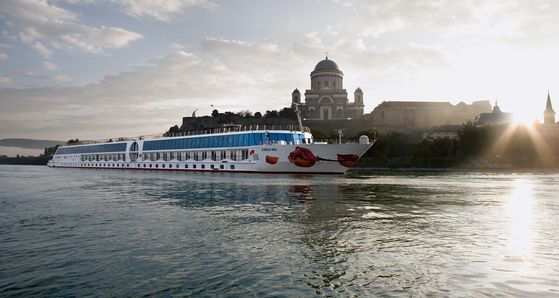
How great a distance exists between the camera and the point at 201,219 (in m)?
17.5

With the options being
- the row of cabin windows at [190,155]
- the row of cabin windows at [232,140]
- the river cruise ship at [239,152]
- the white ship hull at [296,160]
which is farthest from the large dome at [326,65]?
the white ship hull at [296,160]

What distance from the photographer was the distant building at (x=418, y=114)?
156 metres

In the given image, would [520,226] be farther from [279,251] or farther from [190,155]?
[190,155]

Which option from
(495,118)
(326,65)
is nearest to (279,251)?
(495,118)

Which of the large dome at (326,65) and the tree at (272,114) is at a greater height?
the large dome at (326,65)

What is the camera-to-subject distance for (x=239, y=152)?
5853cm

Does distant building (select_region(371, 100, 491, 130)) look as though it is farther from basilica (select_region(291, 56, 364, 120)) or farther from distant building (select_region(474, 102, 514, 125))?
distant building (select_region(474, 102, 514, 125))

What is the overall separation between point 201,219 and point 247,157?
39477 mm

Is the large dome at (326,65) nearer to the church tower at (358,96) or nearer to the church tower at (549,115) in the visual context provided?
the church tower at (358,96)

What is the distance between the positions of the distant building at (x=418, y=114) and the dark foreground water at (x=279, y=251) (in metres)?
138

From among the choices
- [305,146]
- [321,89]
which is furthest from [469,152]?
[321,89]

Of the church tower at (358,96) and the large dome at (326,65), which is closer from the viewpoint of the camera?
the large dome at (326,65)

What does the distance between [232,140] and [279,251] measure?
48.4 m

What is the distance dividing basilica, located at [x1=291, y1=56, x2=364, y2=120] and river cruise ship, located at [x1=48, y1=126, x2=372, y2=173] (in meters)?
96.8
